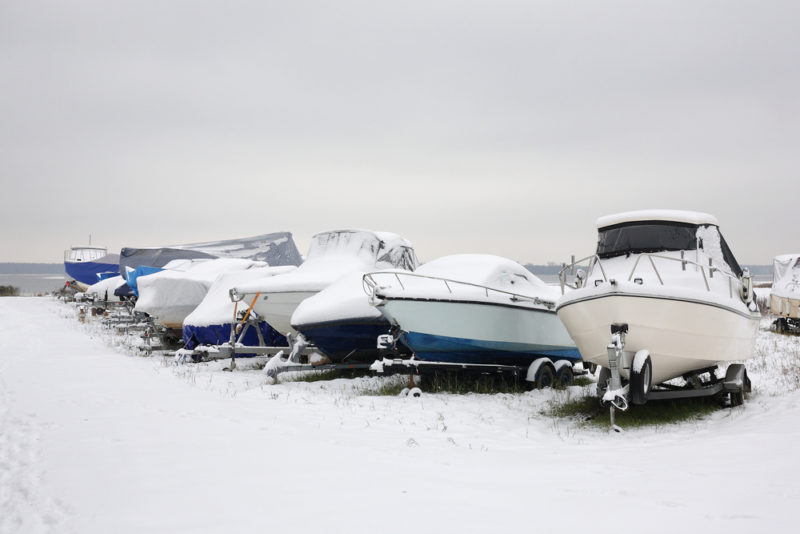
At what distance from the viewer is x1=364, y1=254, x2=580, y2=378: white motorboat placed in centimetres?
898

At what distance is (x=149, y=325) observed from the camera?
16.3 metres

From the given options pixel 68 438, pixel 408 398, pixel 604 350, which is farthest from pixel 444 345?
pixel 68 438

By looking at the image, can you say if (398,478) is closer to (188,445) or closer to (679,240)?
(188,445)

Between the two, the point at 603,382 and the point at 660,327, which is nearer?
the point at 660,327

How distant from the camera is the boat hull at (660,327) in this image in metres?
6.90

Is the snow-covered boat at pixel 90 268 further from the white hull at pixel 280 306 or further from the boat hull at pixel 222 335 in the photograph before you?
the white hull at pixel 280 306

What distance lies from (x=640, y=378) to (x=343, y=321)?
4.68 m

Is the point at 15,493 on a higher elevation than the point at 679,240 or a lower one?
lower

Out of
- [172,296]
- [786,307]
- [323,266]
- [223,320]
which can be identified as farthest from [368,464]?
[786,307]

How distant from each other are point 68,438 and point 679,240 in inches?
313

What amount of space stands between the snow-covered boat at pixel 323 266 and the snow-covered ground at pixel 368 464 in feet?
9.31

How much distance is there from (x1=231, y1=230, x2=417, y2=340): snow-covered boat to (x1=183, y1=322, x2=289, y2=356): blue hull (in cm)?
112

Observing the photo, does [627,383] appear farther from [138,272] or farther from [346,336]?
[138,272]

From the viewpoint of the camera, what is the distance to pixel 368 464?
5027 mm
